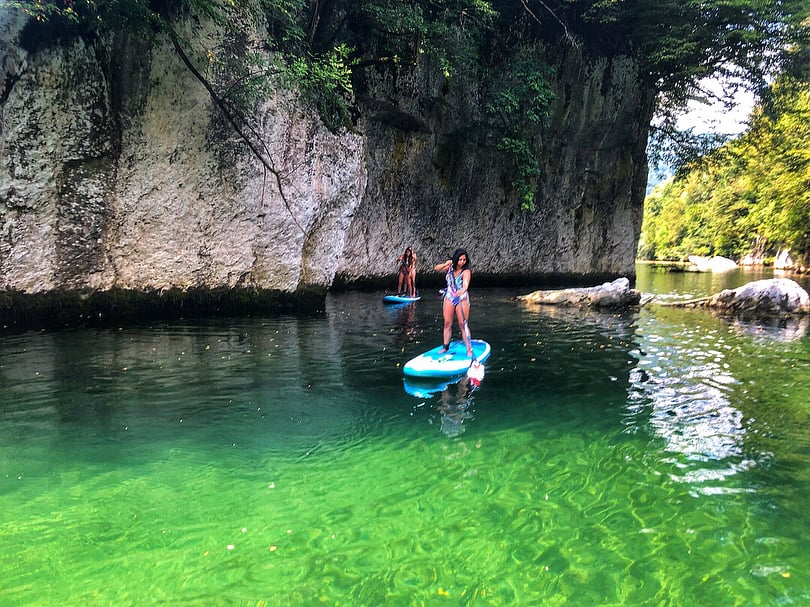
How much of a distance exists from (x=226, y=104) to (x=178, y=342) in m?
5.62

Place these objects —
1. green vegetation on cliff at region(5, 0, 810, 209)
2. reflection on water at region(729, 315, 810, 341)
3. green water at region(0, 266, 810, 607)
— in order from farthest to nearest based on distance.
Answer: reflection on water at region(729, 315, 810, 341) < green vegetation on cliff at region(5, 0, 810, 209) < green water at region(0, 266, 810, 607)

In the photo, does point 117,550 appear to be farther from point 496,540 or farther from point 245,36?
point 245,36

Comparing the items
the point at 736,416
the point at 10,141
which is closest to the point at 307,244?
the point at 10,141

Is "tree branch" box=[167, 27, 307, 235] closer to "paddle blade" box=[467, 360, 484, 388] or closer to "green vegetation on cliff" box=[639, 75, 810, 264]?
"paddle blade" box=[467, 360, 484, 388]

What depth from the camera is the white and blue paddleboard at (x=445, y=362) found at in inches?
308

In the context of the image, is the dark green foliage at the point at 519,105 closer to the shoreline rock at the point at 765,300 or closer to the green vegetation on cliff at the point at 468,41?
the green vegetation on cliff at the point at 468,41

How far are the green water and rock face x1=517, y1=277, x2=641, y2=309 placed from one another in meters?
8.55

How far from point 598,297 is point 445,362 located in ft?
36.2

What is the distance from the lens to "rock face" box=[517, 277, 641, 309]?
57.2 ft

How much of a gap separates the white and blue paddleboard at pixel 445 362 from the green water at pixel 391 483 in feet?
1.21

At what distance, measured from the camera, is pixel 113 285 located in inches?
456

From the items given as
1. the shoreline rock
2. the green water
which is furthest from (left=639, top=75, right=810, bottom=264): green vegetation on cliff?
the green water

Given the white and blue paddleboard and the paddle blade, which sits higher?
the white and blue paddleboard

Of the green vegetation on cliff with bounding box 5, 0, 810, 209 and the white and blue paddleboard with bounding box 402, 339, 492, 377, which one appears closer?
the white and blue paddleboard with bounding box 402, 339, 492, 377
